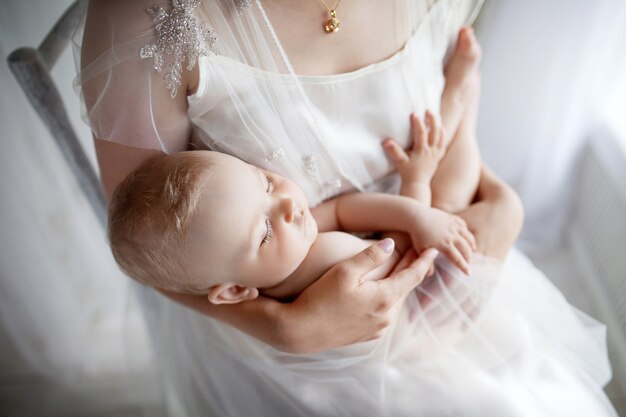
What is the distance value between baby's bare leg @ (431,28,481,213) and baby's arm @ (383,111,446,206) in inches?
2.1

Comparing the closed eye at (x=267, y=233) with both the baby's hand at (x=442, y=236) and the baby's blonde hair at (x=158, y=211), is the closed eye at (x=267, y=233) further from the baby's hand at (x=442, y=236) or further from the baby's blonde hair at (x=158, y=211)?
the baby's hand at (x=442, y=236)

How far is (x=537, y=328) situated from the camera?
0.86 meters

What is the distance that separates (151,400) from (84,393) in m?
0.21

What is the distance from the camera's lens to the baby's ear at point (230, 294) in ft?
2.40

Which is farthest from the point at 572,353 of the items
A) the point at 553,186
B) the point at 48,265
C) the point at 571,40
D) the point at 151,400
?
the point at 48,265

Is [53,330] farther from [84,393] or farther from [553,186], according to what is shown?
[553,186]

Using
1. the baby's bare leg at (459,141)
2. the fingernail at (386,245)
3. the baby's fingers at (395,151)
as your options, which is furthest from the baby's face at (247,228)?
the baby's bare leg at (459,141)

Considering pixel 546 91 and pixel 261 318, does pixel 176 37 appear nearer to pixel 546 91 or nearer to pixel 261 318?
pixel 261 318

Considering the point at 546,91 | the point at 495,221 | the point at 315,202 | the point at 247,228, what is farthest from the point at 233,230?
the point at 546,91

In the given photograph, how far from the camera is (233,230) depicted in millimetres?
686

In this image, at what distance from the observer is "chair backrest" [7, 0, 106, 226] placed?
0.76 m

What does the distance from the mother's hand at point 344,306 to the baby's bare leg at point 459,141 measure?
265 millimetres

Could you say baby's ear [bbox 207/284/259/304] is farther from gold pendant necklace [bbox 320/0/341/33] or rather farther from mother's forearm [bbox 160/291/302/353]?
gold pendant necklace [bbox 320/0/341/33]

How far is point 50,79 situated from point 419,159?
0.68m
